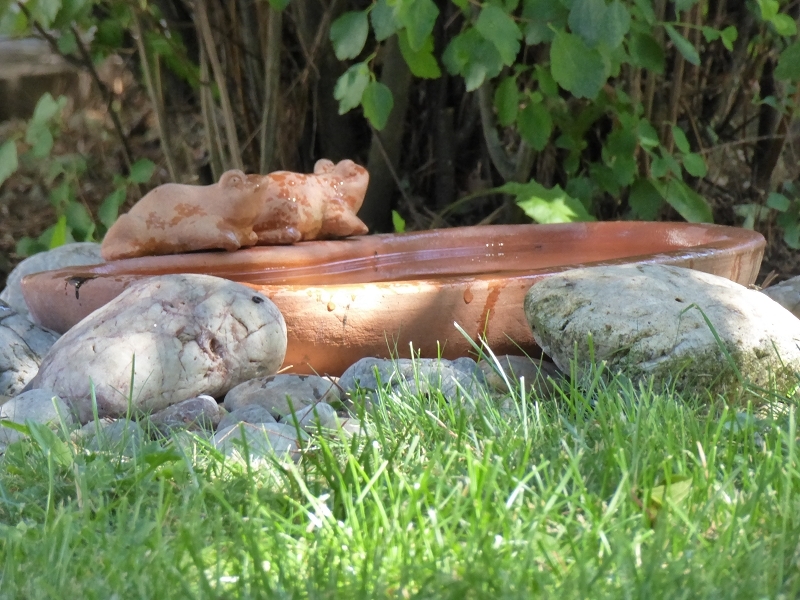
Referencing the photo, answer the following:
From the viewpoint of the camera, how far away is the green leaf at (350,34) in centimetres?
316

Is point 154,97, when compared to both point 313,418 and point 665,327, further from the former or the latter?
point 665,327

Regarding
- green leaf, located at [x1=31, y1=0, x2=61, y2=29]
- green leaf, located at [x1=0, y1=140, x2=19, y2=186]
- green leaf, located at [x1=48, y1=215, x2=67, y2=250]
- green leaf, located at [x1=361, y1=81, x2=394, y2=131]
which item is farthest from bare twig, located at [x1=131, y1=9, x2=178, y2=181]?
green leaf, located at [x1=361, y1=81, x2=394, y2=131]

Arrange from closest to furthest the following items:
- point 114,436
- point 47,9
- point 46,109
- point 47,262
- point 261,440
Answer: point 261,440 → point 114,436 → point 47,9 → point 47,262 → point 46,109

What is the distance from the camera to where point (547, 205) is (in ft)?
12.3

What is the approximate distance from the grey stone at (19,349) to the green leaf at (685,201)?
2427 mm

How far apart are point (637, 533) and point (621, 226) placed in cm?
218

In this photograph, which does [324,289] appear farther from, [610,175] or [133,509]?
[610,175]

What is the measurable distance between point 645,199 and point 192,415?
8.24 feet

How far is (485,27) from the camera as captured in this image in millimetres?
2953

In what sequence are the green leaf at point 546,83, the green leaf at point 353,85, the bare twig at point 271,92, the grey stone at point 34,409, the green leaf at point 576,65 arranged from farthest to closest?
the bare twig at point 271,92
the green leaf at point 546,83
the green leaf at point 353,85
the green leaf at point 576,65
the grey stone at point 34,409

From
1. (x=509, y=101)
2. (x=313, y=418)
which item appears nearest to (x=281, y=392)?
(x=313, y=418)

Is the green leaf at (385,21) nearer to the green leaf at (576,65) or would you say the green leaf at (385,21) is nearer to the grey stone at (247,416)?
the green leaf at (576,65)

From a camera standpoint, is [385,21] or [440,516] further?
[385,21]

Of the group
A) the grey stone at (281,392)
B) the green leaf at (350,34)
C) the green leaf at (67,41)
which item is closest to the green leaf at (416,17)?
the green leaf at (350,34)
